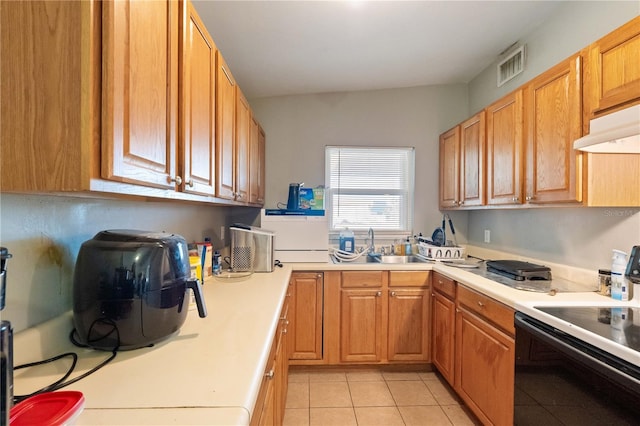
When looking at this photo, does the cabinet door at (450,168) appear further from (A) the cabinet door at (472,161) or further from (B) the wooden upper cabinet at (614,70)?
(B) the wooden upper cabinet at (614,70)

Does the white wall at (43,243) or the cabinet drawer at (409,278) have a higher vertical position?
the white wall at (43,243)

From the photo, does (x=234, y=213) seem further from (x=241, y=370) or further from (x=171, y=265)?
(x=241, y=370)

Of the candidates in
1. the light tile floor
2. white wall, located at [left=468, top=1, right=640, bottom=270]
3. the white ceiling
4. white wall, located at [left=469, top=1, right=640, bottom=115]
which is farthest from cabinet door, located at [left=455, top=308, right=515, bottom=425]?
the white ceiling

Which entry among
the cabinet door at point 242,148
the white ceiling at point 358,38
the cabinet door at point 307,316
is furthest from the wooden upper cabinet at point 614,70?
the cabinet door at point 307,316

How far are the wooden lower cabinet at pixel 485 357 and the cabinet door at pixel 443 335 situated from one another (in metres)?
0.07

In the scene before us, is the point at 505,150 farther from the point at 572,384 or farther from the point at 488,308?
the point at 572,384

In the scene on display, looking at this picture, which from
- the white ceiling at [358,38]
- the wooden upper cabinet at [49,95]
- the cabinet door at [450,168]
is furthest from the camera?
the cabinet door at [450,168]

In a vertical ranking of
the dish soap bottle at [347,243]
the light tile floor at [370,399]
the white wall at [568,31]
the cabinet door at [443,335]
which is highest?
the white wall at [568,31]

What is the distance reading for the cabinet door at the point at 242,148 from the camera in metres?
1.85

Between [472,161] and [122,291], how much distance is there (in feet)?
8.14

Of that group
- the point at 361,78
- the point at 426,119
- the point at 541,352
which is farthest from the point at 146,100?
the point at 426,119

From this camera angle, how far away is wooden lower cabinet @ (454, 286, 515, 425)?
153 cm

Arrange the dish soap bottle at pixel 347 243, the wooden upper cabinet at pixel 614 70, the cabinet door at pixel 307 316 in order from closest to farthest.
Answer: the wooden upper cabinet at pixel 614 70 → the cabinet door at pixel 307 316 → the dish soap bottle at pixel 347 243

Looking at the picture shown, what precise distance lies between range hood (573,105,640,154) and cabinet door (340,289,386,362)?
5.25 ft
